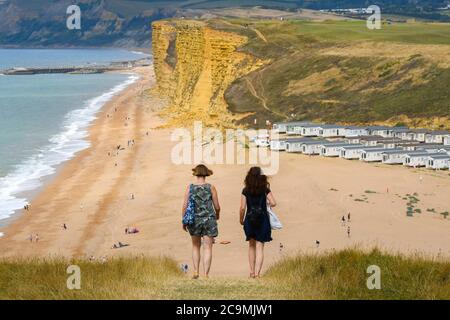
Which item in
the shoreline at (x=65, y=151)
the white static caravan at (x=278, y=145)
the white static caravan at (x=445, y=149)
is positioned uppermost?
the white static caravan at (x=445, y=149)

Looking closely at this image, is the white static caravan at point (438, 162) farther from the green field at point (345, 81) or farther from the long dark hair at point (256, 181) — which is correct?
the long dark hair at point (256, 181)

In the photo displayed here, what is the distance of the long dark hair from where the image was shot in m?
10.2

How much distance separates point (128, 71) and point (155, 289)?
14926cm

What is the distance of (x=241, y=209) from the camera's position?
10.5 m

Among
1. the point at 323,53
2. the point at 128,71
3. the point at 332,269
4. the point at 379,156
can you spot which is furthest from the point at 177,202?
the point at 128,71

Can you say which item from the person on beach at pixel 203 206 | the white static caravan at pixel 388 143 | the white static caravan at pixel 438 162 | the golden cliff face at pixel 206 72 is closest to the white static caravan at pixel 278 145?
the white static caravan at pixel 388 143

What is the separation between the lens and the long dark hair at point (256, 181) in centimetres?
1020

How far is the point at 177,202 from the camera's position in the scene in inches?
1382

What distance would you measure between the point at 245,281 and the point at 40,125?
6264cm

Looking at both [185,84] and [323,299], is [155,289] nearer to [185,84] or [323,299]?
[323,299]

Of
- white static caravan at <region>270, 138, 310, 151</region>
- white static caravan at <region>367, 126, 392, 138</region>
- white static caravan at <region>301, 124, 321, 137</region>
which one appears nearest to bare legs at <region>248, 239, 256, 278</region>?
white static caravan at <region>270, 138, 310, 151</region>

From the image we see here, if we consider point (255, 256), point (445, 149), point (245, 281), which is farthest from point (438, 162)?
point (245, 281)

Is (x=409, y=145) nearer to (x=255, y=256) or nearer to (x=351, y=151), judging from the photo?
(x=351, y=151)

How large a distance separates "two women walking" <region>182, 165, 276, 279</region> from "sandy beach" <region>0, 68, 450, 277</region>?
7.49m
